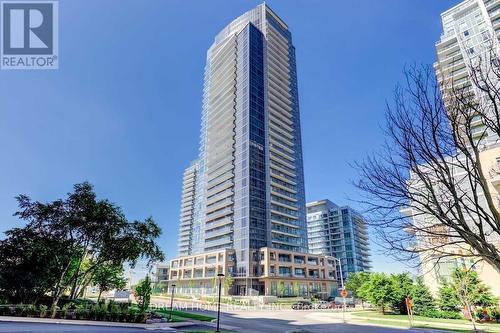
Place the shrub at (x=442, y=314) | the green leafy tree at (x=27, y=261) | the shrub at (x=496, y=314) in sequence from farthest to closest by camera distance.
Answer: the shrub at (x=442, y=314), the shrub at (x=496, y=314), the green leafy tree at (x=27, y=261)

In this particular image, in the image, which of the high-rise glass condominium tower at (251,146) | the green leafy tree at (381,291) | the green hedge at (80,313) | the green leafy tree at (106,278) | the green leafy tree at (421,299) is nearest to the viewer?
the green hedge at (80,313)

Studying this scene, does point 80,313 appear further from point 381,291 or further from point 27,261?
point 381,291

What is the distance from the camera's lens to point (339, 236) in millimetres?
131875

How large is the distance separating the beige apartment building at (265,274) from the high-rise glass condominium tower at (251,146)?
282cm

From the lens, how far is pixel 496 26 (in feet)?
189

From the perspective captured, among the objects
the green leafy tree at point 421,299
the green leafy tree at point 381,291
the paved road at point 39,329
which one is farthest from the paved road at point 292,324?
the paved road at point 39,329

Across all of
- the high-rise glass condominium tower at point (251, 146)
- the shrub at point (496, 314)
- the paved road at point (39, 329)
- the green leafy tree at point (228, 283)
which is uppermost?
the high-rise glass condominium tower at point (251, 146)

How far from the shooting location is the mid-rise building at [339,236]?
421ft

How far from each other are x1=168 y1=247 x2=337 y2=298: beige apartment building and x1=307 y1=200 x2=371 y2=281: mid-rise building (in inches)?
1508

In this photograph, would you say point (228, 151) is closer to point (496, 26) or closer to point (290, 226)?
point (290, 226)

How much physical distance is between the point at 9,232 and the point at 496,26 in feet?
284

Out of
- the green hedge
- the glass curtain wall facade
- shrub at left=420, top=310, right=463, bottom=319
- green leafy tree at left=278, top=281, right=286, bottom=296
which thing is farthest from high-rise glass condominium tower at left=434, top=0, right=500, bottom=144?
the glass curtain wall facade

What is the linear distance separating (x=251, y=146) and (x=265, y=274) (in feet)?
120

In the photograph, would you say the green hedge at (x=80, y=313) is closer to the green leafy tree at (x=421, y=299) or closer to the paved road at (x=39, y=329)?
the paved road at (x=39, y=329)
